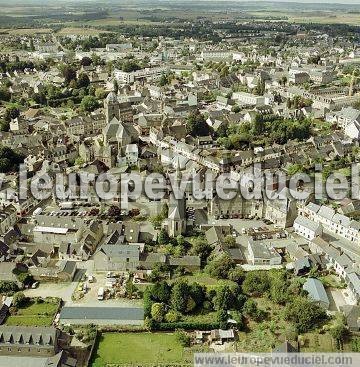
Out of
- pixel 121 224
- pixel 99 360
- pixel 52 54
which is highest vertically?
pixel 52 54

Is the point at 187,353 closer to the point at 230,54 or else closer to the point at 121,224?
the point at 121,224

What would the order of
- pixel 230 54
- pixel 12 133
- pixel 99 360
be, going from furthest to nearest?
pixel 230 54 → pixel 12 133 → pixel 99 360

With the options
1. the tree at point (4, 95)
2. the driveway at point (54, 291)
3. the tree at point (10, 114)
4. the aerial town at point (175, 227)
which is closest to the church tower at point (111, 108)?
the aerial town at point (175, 227)

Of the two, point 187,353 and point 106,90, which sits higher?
point 106,90

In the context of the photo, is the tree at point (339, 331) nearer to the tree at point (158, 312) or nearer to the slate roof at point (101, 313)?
the tree at point (158, 312)

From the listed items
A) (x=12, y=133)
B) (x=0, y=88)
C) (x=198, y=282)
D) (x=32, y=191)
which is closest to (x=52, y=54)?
(x=0, y=88)

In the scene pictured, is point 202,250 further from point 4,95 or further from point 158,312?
point 4,95

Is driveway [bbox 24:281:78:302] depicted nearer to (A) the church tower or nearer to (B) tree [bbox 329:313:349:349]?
(B) tree [bbox 329:313:349:349]
